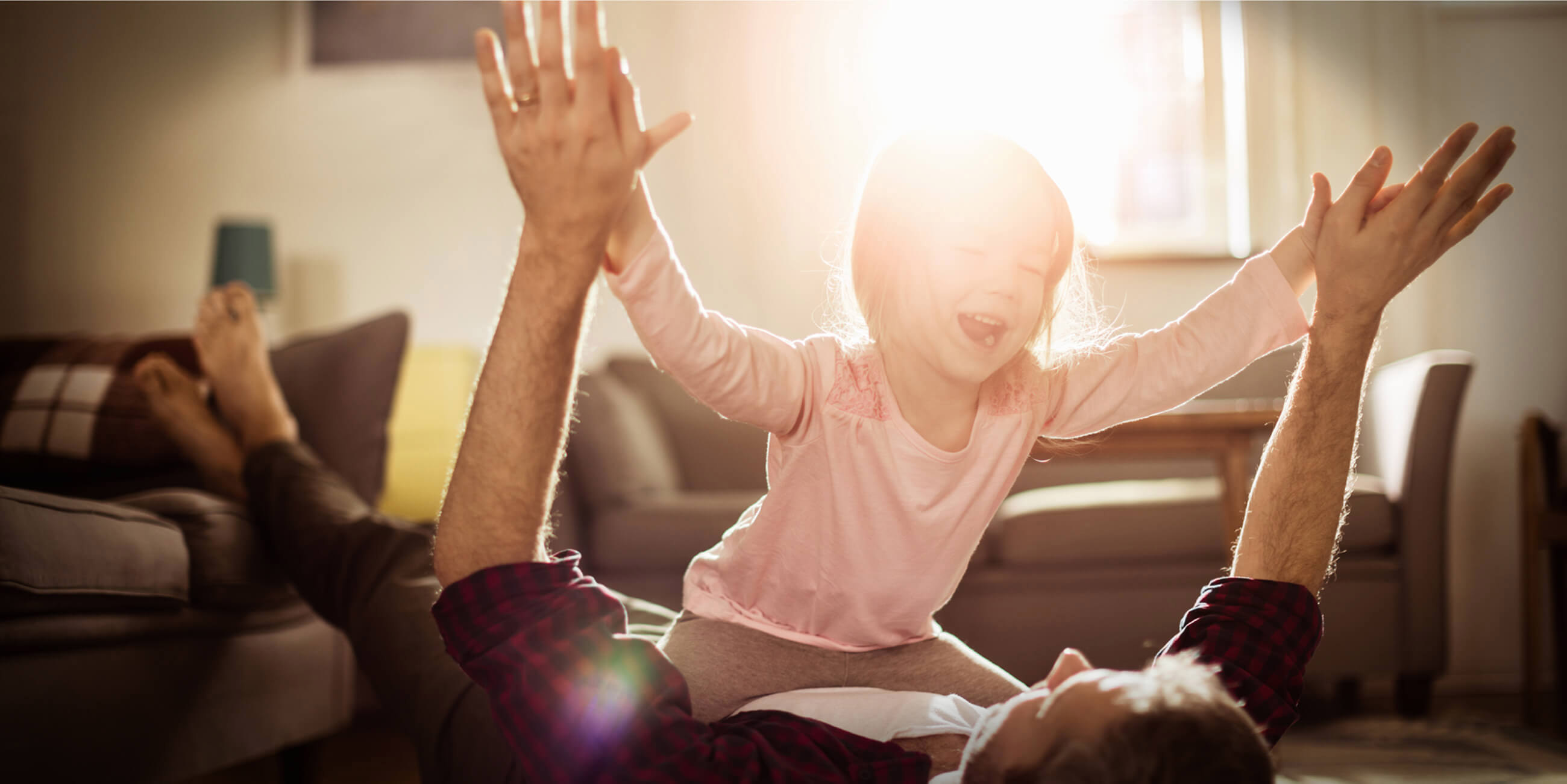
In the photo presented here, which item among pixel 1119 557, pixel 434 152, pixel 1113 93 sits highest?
pixel 1113 93

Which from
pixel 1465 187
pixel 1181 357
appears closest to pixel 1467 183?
pixel 1465 187

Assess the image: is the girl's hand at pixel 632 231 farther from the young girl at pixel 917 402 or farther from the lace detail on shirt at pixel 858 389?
the lace detail on shirt at pixel 858 389

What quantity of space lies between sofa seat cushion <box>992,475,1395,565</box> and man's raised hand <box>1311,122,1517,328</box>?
A: 1.30 m

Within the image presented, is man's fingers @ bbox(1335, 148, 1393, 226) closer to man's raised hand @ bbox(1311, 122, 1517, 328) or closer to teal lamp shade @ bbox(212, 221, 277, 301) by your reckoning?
man's raised hand @ bbox(1311, 122, 1517, 328)

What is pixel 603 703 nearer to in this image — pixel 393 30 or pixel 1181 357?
pixel 1181 357

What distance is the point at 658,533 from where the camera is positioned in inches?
81.0

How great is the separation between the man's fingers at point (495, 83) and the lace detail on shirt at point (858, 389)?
328 millimetres

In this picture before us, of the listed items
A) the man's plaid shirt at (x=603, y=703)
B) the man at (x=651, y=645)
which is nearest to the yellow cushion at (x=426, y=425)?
the man at (x=651, y=645)

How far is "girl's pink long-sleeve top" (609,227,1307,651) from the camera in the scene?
0.80 m

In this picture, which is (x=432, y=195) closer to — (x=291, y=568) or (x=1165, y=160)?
(x=291, y=568)

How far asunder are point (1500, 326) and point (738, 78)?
2.34 m

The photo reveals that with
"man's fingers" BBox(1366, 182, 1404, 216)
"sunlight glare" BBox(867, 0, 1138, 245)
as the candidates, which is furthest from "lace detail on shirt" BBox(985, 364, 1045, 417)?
"sunlight glare" BBox(867, 0, 1138, 245)

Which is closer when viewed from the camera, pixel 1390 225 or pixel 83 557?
pixel 1390 225

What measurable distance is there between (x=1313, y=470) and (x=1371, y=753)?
1.34 m
